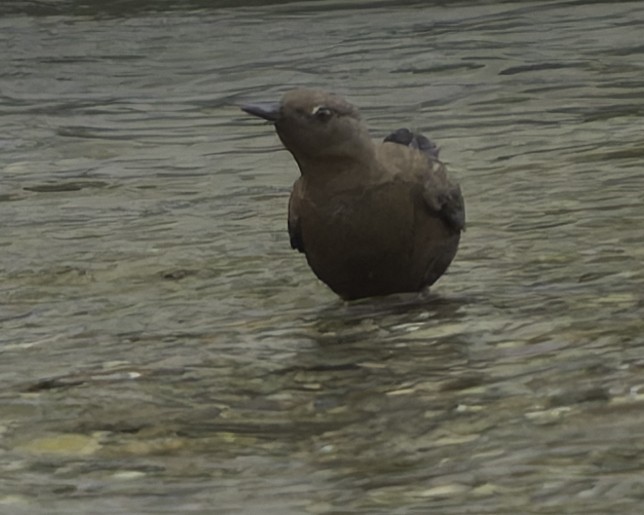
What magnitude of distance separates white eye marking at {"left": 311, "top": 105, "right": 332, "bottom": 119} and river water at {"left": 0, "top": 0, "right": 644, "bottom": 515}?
23.8 inches

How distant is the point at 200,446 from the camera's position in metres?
3.55

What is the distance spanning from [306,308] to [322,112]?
0.82 m

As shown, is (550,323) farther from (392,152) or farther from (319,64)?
(319,64)

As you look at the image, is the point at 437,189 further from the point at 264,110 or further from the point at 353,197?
the point at 264,110

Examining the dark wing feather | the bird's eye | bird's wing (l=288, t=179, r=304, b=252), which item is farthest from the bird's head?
the dark wing feather

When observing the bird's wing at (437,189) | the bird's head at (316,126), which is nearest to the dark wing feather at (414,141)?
the bird's wing at (437,189)

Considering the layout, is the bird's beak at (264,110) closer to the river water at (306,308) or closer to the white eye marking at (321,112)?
the white eye marking at (321,112)

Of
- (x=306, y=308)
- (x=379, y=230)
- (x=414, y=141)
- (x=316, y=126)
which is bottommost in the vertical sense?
(x=306, y=308)

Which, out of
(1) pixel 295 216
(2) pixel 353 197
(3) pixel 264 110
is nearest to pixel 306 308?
(1) pixel 295 216

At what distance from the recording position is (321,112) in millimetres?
4160

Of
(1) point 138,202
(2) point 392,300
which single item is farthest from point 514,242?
(1) point 138,202

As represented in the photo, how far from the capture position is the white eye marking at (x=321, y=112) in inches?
164

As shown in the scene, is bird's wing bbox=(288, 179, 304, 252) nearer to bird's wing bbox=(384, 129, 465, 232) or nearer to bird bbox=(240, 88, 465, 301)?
bird bbox=(240, 88, 465, 301)

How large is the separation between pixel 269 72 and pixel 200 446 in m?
6.72
